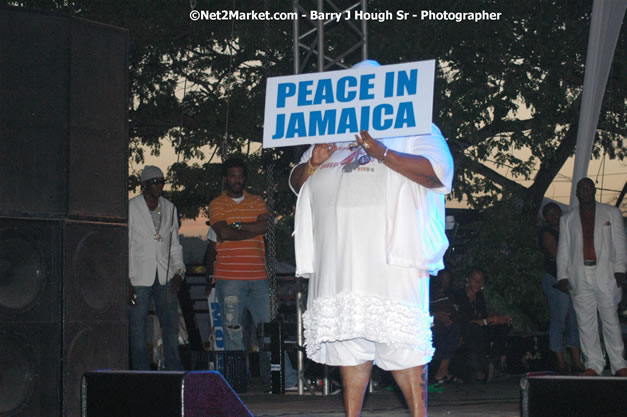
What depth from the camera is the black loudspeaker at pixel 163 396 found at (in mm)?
3422

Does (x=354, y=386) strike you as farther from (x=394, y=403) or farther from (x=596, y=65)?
(x=596, y=65)

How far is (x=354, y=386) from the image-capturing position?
3.72 meters

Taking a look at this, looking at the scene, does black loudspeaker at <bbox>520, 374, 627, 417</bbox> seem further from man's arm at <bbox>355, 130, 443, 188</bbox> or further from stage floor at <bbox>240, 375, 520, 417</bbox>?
stage floor at <bbox>240, 375, 520, 417</bbox>

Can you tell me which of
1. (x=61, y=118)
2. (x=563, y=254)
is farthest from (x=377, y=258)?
(x=563, y=254)

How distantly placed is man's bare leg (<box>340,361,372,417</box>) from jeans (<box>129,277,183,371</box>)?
3.54 metres

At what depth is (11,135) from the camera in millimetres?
4410

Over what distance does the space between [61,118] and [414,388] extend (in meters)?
2.30

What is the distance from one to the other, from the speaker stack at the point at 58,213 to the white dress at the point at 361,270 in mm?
1452

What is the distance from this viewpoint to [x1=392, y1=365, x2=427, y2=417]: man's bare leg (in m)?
3.64

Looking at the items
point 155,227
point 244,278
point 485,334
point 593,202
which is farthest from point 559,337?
point 155,227

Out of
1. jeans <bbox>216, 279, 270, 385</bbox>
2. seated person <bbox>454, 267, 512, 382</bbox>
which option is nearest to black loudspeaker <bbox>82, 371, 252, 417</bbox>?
jeans <bbox>216, 279, 270, 385</bbox>

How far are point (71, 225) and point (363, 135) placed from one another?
1.81m

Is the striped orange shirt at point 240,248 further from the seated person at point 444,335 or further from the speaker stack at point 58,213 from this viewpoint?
the speaker stack at point 58,213

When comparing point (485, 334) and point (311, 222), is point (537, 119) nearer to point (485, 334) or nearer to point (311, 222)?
point (485, 334)
